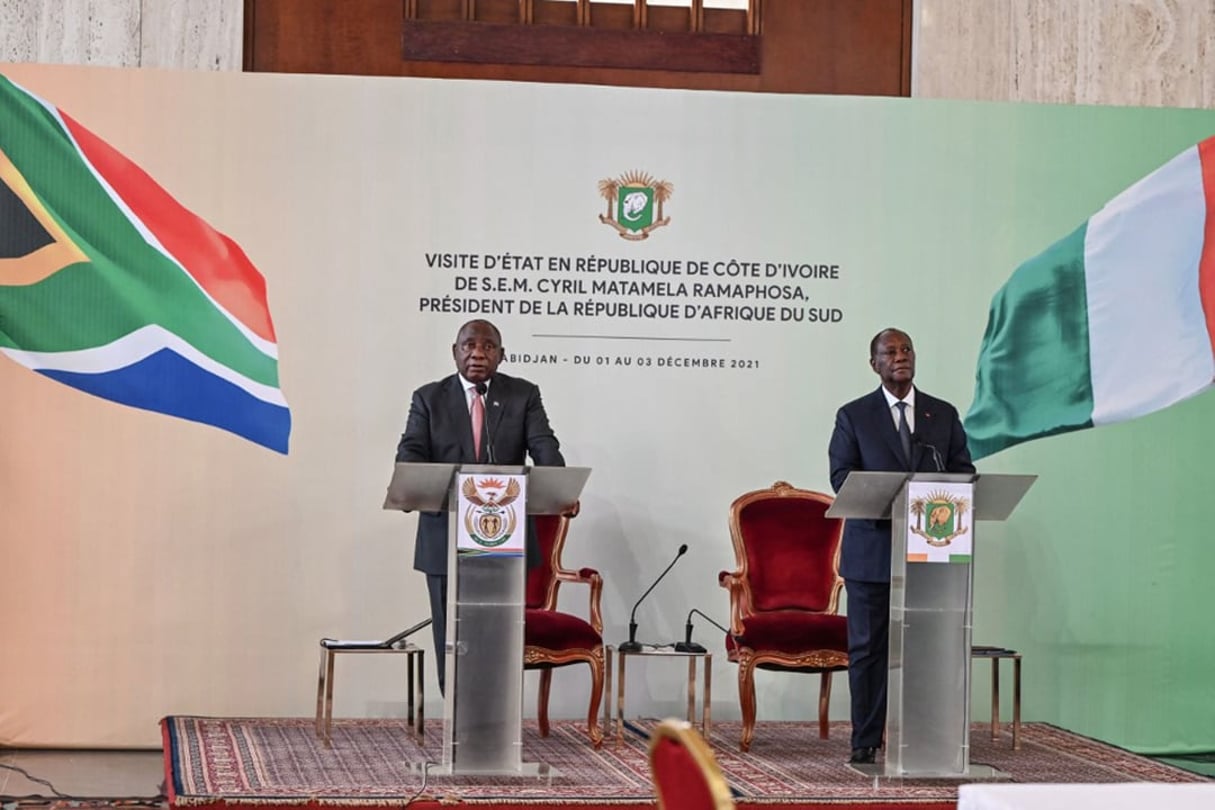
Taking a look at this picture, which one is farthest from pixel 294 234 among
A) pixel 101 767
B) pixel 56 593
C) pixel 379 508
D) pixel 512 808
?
pixel 512 808

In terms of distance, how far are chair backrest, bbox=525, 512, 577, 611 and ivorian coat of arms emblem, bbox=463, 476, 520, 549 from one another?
1.38 meters

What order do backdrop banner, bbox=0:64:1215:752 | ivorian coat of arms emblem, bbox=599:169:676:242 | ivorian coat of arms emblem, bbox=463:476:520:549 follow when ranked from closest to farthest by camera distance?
ivorian coat of arms emblem, bbox=463:476:520:549
backdrop banner, bbox=0:64:1215:752
ivorian coat of arms emblem, bbox=599:169:676:242

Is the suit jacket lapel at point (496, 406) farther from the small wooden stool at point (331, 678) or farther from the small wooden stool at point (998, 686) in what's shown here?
the small wooden stool at point (998, 686)

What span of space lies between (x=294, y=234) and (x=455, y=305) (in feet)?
2.54

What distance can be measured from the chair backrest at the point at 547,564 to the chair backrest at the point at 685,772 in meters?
4.52

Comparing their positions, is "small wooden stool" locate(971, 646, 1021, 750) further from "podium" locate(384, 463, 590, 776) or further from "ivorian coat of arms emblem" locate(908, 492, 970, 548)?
"podium" locate(384, 463, 590, 776)

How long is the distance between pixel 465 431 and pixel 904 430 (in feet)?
5.36

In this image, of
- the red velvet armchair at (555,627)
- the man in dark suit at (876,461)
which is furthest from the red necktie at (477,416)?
the man in dark suit at (876,461)

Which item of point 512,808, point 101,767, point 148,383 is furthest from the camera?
point 148,383

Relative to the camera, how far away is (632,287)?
7.50 m

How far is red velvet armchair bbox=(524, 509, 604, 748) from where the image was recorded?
21.3 ft

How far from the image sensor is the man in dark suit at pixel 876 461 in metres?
6.09

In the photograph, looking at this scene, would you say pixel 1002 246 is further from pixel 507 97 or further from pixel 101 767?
pixel 101 767

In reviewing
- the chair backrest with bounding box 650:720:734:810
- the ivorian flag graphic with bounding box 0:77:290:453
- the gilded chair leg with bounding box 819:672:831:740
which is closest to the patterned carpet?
the gilded chair leg with bounding box 819:672:831:740
